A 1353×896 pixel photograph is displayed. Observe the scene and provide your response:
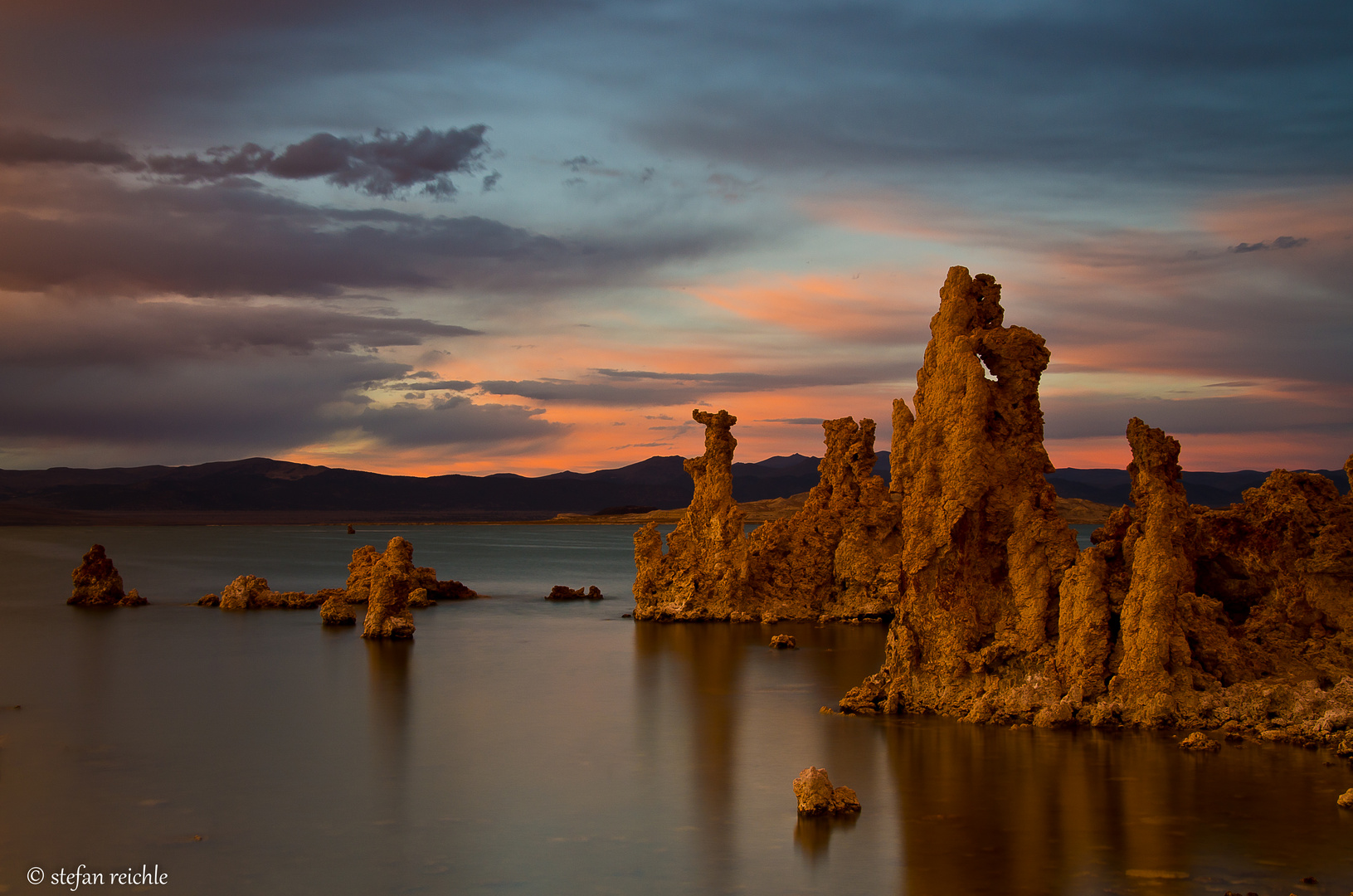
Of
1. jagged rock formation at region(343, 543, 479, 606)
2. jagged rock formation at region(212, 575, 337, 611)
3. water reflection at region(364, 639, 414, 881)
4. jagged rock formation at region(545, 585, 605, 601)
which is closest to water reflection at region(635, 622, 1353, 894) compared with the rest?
water reflection at region(364, 639, 414, 881)

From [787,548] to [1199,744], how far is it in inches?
913

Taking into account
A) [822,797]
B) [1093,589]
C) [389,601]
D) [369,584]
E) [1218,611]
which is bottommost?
[822,797]

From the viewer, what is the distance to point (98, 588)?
49.3m

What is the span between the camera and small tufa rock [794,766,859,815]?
1513 cm

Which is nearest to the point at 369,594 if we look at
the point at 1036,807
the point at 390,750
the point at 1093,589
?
the point at 390,750

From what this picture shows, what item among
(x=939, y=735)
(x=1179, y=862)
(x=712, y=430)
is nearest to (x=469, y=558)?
(x=712, y=430)

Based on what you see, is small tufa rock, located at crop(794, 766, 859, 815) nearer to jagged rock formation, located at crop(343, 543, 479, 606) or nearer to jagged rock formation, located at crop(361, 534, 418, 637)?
jagged rock formation, located at crop(361, 534, 418, 637)

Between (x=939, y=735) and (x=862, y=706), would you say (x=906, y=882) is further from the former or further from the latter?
(x=862, y=706)

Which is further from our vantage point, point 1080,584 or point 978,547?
point 978,547

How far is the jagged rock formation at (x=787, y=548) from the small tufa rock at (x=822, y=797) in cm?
2318

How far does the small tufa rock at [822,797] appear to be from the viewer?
49.6ft

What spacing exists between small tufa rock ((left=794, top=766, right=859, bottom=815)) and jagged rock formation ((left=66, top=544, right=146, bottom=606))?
42.6 metres

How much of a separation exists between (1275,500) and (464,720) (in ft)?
55.1

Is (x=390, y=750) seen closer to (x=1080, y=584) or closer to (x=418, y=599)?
(x=1080, y=584)
